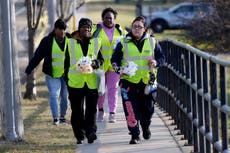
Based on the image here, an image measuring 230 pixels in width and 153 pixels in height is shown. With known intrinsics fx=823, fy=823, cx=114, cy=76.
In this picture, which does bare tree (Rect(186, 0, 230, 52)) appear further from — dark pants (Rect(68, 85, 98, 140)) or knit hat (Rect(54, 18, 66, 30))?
dark pants (Rect(68, 85, 98, 140))

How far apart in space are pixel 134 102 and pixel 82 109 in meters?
0.80

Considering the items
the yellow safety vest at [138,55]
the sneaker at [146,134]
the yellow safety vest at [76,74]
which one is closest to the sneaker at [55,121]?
the yellow safety vest at [76,74]

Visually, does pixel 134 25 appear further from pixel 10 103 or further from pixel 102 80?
pixel 10 103

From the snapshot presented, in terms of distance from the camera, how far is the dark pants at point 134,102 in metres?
11.7

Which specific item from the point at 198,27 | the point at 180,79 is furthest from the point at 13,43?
the point at 198,27

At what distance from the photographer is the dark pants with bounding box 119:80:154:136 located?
11.7 m

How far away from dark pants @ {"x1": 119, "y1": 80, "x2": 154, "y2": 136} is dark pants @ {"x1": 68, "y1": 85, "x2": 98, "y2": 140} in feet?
1.51

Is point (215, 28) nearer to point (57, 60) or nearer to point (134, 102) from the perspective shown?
point (57, 60)

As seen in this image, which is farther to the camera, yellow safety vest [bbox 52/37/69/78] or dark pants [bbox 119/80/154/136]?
yellow safety vest [bbox 52/37/69/78]

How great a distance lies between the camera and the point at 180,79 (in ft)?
40.7

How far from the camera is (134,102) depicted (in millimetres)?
11703

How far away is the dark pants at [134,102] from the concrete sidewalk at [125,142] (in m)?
0.30

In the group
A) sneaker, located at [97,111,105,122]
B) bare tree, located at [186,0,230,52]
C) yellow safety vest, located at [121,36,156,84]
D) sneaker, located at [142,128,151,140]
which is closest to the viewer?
yellow safety vest, located at [121,36,156,84]

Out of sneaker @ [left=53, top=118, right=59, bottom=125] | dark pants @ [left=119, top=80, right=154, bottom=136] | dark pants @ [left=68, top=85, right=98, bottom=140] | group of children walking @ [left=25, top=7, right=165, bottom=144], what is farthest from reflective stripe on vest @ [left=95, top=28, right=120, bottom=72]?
dark pants @ [left=119, top=80, right=154, bottom=136]
